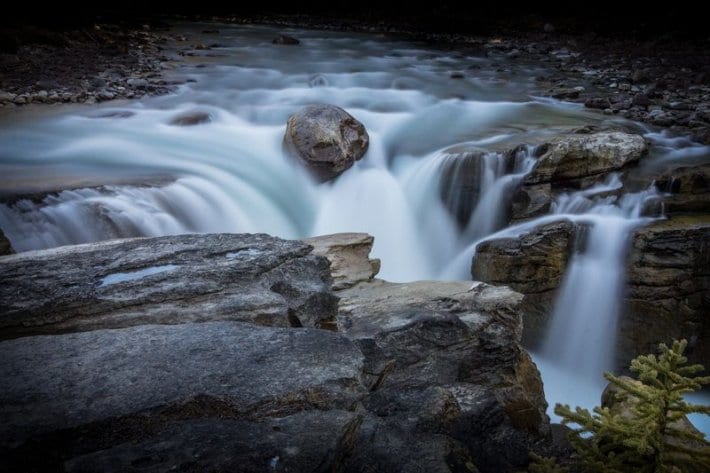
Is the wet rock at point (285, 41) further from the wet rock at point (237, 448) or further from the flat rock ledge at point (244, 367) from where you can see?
the wet rock at point (237, 448)

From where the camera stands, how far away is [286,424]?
2309 millimetres

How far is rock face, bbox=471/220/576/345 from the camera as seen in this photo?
21.5 ft

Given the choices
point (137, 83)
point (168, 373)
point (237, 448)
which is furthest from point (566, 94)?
point (237, 448)

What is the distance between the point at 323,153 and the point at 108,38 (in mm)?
9534

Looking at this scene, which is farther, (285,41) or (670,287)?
(285,41)

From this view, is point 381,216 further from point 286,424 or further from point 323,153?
point 286,424

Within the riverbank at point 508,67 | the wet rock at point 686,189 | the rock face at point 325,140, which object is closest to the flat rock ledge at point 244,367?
the wet rock at point 686,189

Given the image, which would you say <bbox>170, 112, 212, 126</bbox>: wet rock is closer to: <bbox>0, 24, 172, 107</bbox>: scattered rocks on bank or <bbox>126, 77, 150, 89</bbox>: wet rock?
<bbox>0, 24, 172, 107</bbox>: scattered rocks on bank

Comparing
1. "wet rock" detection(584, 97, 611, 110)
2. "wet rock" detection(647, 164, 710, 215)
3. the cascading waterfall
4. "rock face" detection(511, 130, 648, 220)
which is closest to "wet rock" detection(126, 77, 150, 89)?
"rock face" detection(511, 130, 648, 220)

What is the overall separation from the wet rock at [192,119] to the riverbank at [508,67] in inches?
63.6

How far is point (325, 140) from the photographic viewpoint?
8.49 m

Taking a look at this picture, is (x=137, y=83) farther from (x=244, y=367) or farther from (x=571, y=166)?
→ (x=244, y=367)

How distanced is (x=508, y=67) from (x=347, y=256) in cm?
1149

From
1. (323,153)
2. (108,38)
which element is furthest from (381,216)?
(108,38)
